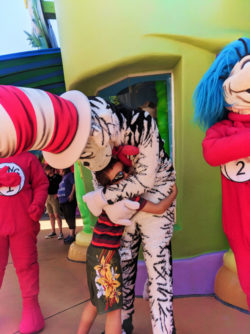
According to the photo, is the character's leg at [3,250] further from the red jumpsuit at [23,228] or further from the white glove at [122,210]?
the white glove at [122,210]

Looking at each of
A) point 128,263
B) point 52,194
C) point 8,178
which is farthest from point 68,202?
point 128,263

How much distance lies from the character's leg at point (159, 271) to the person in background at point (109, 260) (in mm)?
106

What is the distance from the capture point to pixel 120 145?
5.20ft

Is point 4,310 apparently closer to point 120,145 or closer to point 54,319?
point 54,319

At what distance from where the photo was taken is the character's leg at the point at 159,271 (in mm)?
1651

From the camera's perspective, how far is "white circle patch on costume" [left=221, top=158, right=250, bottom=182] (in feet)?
4.41

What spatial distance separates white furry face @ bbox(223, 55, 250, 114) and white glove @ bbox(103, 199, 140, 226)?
66 centimetres

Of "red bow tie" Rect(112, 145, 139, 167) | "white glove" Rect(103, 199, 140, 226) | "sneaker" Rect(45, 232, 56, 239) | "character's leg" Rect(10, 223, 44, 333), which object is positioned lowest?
"sneaker" Rect(45, 232, 56, 239)

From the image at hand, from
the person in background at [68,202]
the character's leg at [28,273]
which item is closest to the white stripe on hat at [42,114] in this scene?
the character's leg at [28,273]

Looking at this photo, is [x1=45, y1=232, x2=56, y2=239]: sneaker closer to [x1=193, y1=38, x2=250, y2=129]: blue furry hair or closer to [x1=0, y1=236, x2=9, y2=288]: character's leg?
[x1=0, y1=236, x2=9, y2=288]: character's leg

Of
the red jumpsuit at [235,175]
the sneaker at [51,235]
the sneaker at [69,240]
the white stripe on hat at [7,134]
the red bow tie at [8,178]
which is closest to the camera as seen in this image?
the white stripe on hat at [7,134]

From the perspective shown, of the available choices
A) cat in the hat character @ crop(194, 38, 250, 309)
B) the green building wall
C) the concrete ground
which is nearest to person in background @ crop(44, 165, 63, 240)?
the concrete ground

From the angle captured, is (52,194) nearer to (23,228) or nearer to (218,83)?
(23,228)

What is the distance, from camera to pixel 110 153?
1514 mm
